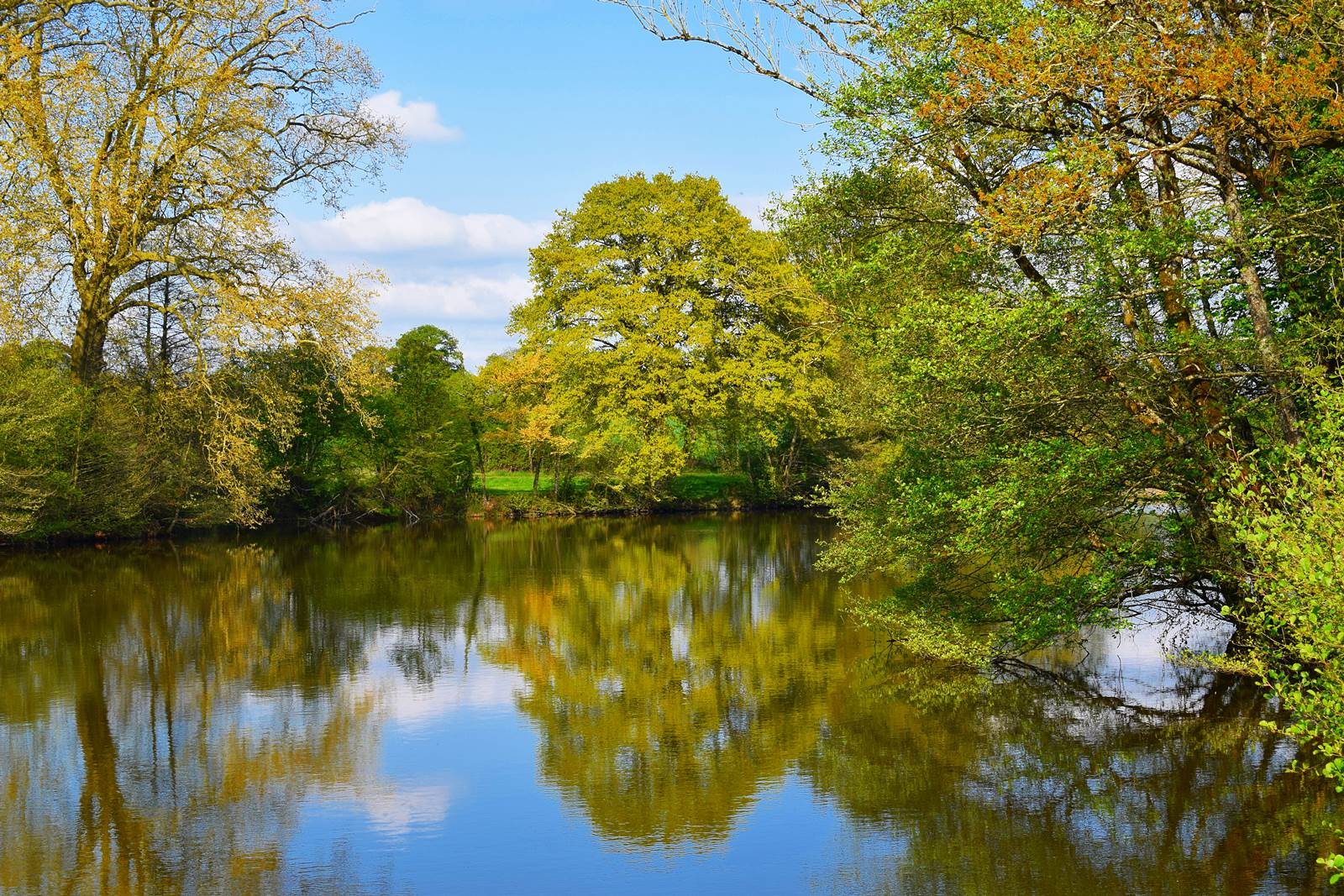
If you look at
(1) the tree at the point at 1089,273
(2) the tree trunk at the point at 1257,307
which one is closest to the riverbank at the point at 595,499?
(1) the tree at the point at 1089,273

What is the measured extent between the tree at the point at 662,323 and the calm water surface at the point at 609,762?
2080 cm

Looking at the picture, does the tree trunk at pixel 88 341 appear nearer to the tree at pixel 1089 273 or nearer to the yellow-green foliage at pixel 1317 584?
the tree at pixel 1089 273

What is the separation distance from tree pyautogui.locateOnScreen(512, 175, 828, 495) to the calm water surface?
20.8 metres

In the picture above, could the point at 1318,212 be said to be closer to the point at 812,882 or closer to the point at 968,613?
the point at 968,613

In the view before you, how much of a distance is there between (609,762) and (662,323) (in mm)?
30003

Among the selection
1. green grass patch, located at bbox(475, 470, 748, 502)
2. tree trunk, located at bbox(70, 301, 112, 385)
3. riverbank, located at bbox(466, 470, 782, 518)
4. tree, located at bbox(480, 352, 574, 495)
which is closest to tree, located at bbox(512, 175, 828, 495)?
tree, located at bbox(480, 352, 574, 495)

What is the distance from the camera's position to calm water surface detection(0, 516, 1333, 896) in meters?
8.26

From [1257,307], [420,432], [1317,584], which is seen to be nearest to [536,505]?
[420,432]

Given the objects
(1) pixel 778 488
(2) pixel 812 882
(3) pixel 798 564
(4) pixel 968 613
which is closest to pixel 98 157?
(3) pixel 798 564

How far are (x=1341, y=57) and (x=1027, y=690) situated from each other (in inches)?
308

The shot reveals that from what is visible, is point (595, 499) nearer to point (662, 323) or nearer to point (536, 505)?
point (536, 505)

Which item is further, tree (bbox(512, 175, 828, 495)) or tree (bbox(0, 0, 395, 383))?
tree (bbox(512, 175, 828, 495))

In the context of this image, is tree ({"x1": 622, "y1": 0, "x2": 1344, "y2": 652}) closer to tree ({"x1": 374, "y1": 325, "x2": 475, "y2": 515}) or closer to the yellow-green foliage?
the yellow-green foliage

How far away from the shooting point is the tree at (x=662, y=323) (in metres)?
40.5
